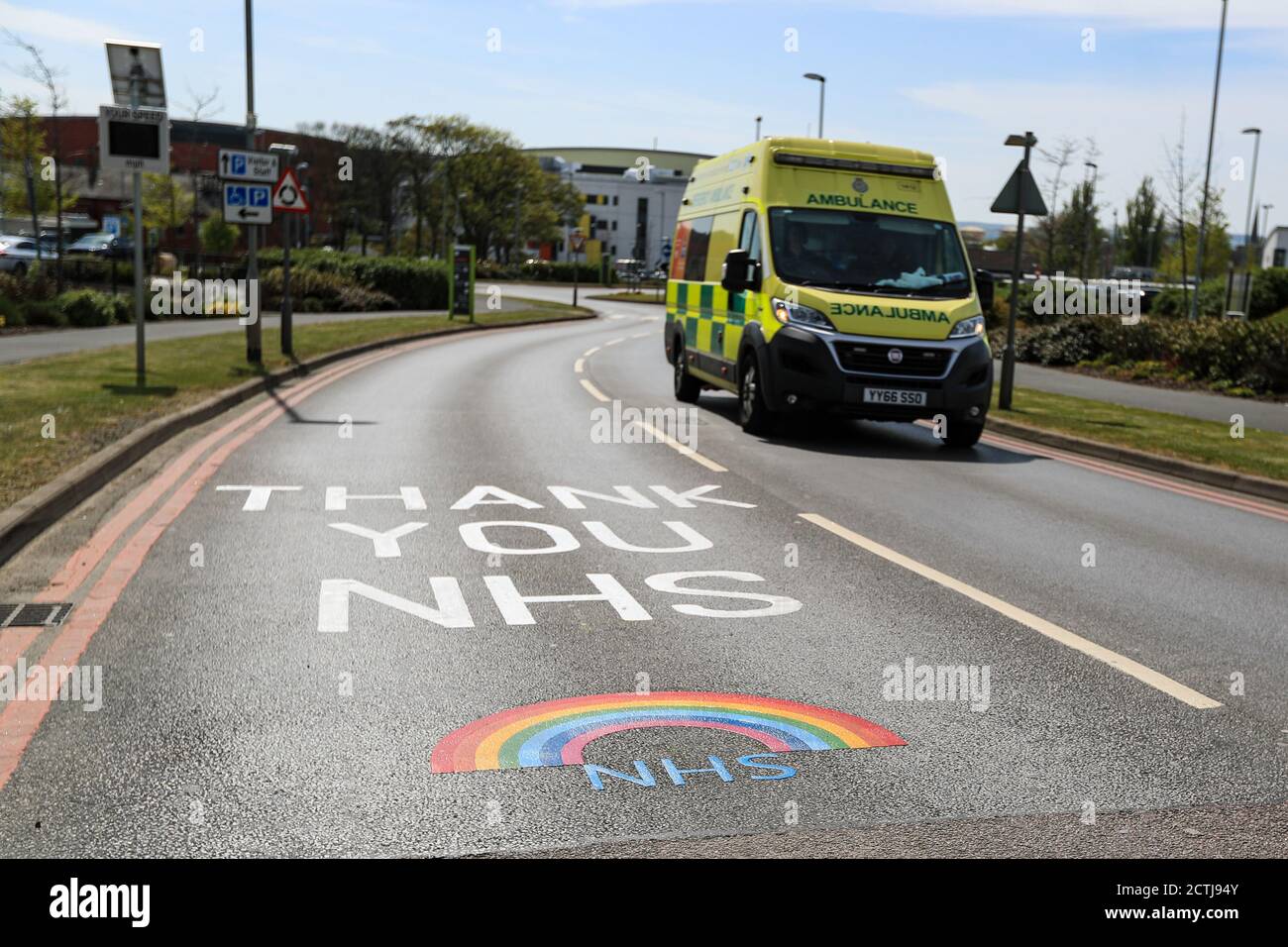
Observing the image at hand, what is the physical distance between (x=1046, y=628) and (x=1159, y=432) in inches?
395

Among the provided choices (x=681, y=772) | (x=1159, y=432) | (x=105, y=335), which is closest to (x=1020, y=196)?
(x=1159, y=432)

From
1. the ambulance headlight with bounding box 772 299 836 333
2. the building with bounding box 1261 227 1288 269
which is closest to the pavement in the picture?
the ambulance headlight with bounding box 772 299 836 333

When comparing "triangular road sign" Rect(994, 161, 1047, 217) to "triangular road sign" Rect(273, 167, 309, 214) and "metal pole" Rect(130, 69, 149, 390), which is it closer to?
"metal pole" Rect(130, 69, 149, 390)

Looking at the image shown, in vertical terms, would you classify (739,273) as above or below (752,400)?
above

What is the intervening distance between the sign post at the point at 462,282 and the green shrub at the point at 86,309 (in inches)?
409

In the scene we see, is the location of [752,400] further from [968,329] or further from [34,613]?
[34,613]

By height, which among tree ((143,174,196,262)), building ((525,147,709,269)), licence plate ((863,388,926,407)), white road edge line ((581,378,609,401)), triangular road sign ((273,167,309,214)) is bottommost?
white road edge line ((581,378,609,401))

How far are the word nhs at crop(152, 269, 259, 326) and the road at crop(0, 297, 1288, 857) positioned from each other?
979 inches

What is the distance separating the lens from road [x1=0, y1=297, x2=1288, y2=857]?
407cm

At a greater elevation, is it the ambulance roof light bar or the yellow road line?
the ambulance roof light bar

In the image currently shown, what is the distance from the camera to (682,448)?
13320mm

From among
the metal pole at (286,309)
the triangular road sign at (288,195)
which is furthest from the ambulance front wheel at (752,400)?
the metal pole at (286,309)

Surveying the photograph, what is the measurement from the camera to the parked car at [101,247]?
5965cm
